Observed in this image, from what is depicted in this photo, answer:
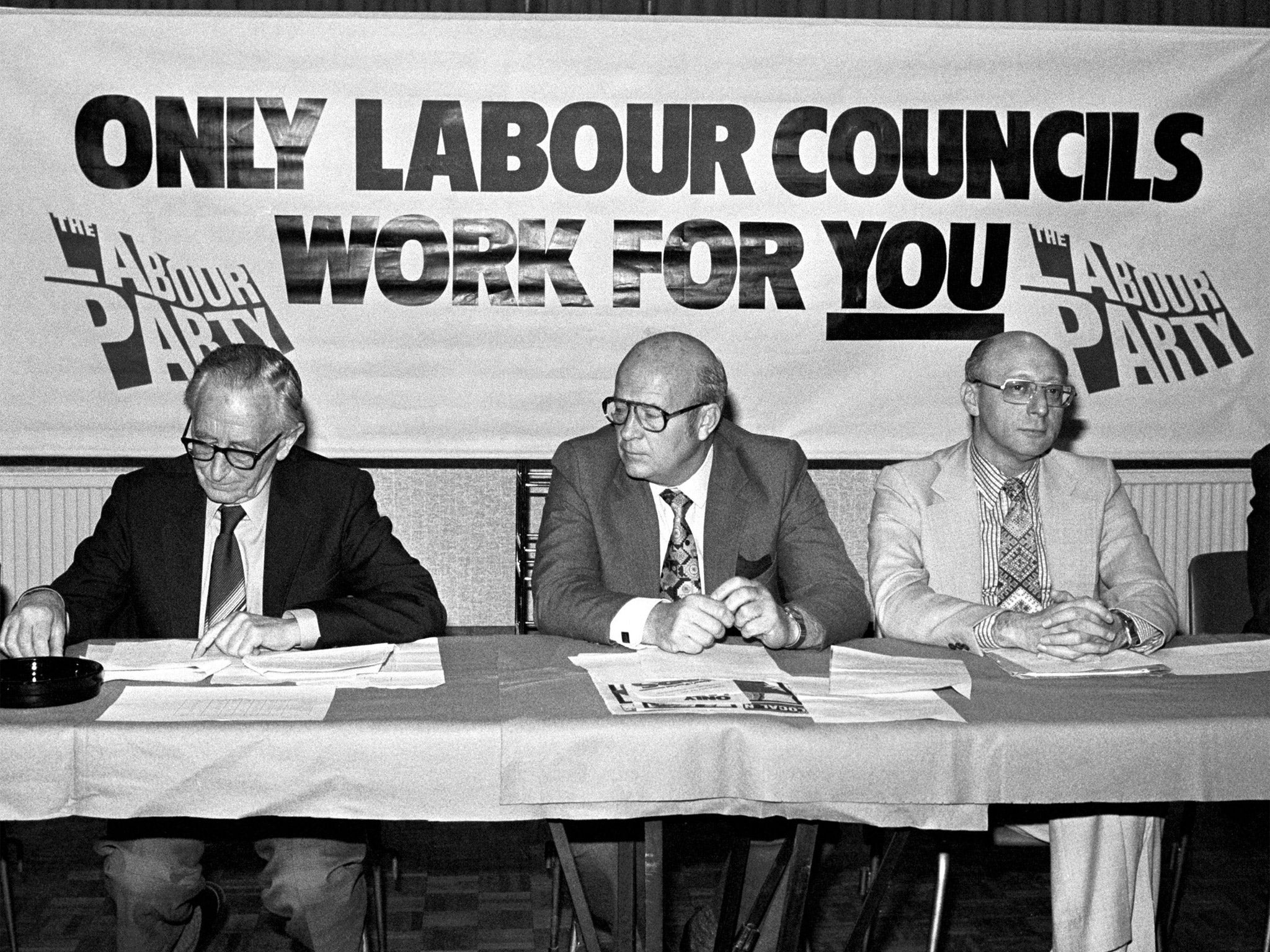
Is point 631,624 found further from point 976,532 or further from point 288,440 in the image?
point 976,532

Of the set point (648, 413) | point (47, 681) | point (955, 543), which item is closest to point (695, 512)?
point (648, 413)

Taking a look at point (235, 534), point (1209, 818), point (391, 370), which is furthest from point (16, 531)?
point (1209, 818)

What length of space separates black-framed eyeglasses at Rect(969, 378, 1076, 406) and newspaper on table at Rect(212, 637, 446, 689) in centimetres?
138

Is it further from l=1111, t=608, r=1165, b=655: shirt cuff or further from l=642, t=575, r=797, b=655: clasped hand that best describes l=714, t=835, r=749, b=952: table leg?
l=1111, t=608, r=1165, b=655: shirt cuff

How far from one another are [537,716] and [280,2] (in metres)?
3.50

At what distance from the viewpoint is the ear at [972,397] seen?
3.09m

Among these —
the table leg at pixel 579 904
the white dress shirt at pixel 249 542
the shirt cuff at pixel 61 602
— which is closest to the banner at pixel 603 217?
the white dress shirt at pixel 249 542

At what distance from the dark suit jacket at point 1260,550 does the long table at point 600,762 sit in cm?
91

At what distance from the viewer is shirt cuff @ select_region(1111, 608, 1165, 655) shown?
8.27 feet

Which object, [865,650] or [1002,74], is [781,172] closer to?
[1002,74]

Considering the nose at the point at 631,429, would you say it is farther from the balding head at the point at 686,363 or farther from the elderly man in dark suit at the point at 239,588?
the elderly man in dark suit at the point at 239,588

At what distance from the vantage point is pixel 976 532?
2.99m

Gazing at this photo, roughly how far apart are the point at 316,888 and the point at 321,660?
42 centimetres

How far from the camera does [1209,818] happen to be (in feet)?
13.3
